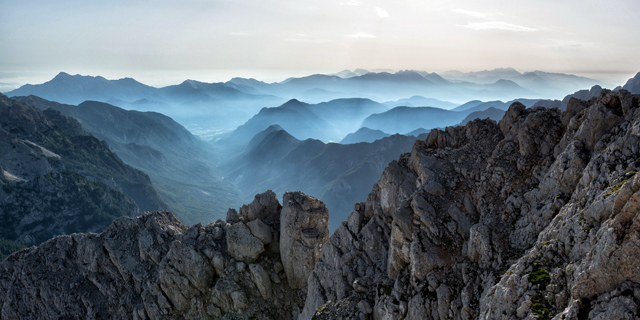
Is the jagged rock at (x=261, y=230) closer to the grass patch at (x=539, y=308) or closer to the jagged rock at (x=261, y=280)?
the jagged rock at (x=261, y=280)

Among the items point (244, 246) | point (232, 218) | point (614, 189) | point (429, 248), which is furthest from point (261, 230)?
point (614, 189)

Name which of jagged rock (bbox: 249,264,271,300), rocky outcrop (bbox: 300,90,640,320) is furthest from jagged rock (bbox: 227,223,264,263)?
rocky outcrop (bbox: 300,90,640,320)

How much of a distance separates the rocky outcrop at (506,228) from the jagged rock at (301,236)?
869 cm

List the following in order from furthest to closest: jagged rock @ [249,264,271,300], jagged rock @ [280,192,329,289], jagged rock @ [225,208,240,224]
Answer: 1. jagged rock @ [225,208,240,224]
2. jagged rock @ [280,192,329,289]
3. jagged rock @ [249,264,271,300]

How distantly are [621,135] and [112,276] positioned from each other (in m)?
69.1

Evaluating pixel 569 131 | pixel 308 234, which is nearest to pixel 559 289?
pixel 569 131

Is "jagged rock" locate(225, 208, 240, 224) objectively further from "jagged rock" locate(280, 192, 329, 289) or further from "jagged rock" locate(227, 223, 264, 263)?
"jagged rock" locate(280, 192, 329, 289)

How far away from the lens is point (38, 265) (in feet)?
209

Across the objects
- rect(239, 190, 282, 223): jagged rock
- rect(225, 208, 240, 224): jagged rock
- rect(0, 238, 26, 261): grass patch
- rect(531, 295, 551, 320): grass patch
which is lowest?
rect(0, 238, 26, 261): grass patch

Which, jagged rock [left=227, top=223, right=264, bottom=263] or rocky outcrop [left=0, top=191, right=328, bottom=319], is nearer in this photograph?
rocky outcrop [left=0, top=191, right=328, bottom=319]

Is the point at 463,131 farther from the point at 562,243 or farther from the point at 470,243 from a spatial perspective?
the point at 562,243

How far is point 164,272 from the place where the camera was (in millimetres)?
52844

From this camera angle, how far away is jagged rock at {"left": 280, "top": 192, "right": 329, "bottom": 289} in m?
50.8

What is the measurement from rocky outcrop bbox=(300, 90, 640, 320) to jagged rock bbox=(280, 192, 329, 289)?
8.69m
